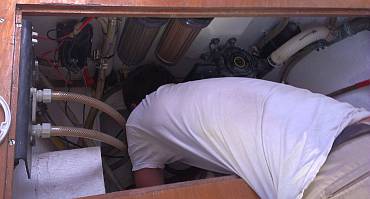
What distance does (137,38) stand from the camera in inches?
54.8

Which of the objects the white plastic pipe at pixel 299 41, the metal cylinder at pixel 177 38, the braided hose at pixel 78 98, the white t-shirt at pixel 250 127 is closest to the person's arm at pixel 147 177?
the white t-shirt at pixel 250 127

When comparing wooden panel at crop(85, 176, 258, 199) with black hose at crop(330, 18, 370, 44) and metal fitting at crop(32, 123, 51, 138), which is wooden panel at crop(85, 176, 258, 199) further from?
black hose at crop(330, 18, 370, 44)

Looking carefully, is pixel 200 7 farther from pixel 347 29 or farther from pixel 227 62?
pixel 347 29

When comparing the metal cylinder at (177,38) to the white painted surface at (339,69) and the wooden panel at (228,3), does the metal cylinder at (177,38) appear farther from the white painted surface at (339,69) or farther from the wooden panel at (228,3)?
the white painted surface at (339,69)

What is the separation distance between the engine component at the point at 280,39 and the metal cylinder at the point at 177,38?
339 millimetres

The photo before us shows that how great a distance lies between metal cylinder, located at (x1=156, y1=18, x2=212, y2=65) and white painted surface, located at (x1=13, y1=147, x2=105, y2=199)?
500 millimetres

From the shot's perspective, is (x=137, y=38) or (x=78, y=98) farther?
(x=137, y=38)

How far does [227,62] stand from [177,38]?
0.22 meters

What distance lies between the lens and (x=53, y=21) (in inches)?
48.9

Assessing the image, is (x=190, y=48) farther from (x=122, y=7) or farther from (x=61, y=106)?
(x=122, y=7)

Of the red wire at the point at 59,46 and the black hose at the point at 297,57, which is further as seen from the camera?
the black hose at the point at 297,57

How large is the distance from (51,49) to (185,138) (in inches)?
24.2

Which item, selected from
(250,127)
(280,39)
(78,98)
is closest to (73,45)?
(78,98)

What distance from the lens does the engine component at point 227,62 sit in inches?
58.9
